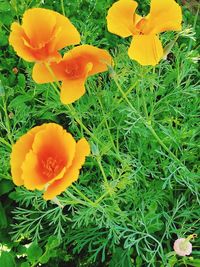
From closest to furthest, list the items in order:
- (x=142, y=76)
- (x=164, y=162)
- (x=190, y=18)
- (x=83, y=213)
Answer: (x=142, y=76) < (x=83, y=213) < (x=164, y=162) < (x=190, y=18)

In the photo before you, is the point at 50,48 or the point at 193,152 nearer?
the point at 50,48

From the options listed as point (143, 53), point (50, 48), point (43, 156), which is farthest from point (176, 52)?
point (43, 156)

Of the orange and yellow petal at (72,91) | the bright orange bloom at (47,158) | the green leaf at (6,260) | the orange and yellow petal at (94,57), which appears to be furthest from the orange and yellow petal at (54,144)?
the green leaf at (6,260)

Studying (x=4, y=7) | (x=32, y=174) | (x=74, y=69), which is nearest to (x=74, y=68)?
(x=74, y=69)

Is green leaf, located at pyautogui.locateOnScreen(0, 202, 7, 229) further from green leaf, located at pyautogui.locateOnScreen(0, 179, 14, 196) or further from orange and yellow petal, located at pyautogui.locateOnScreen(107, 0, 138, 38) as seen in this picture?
orange and yellow petal, located at pyautogui.locateOnScreen(107, 0, 138, 38)

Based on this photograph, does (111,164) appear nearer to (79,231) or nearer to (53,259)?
(79,231)

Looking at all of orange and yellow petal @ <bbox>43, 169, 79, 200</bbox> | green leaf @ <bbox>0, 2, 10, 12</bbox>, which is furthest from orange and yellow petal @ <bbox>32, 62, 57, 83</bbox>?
green leaf @ <bbox>0, 2, 10, 12</bbox>

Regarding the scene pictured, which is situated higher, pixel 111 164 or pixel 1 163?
pixel 1 163
